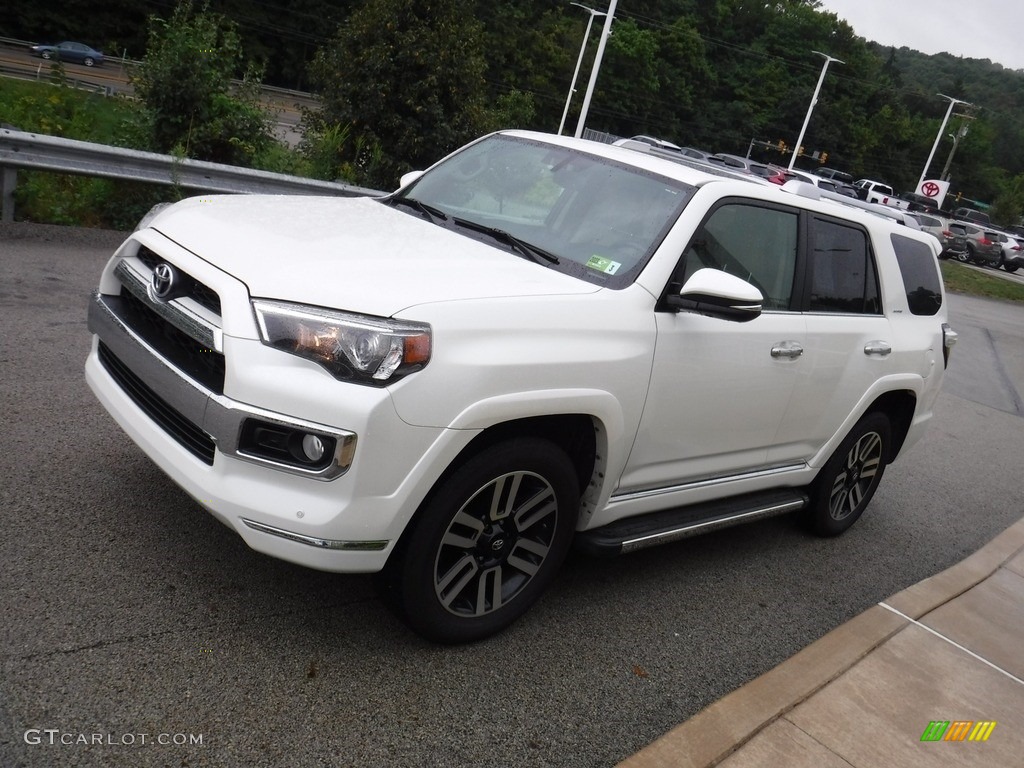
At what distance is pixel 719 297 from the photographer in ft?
12.8

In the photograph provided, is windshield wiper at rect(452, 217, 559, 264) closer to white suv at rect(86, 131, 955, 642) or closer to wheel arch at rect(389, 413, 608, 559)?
white suv at rect(86, 131, 955, 642)

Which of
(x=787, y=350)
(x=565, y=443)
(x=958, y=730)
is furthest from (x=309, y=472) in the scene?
(x=958, y=730)

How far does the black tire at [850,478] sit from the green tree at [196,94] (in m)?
7.49

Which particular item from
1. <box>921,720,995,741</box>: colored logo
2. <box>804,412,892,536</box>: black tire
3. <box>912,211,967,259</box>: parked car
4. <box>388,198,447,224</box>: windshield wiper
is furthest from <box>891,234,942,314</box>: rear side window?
<box>912,211,967,259</box>: parked car

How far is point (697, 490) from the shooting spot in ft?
15.1

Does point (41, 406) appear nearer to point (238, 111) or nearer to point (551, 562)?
point (551, 562)

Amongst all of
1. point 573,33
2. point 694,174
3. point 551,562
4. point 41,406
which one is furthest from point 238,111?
point 573,33

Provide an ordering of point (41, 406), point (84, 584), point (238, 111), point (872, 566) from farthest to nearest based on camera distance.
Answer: point (238, 111) < point (872, 566) < point (41, 406) < point (84, 584)

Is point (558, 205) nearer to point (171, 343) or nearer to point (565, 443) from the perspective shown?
point (565, 443)

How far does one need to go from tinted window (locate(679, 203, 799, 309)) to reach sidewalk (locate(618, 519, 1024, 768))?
5.40 ft

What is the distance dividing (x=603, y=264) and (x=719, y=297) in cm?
52

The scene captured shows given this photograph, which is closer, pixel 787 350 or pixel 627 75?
pixel 787 350

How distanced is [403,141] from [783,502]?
937cm

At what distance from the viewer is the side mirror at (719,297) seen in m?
3.89
